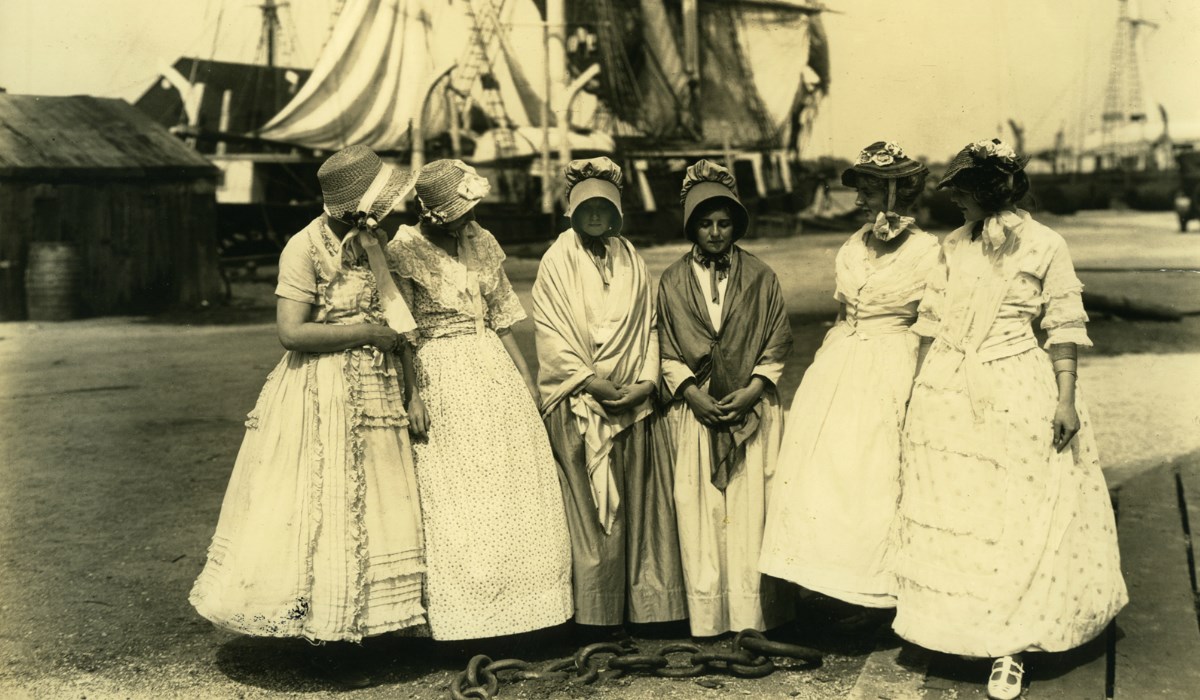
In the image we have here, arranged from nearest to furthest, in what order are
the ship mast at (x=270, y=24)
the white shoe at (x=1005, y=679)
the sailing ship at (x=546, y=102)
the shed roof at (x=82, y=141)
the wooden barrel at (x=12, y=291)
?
the white shoe at (x=1005, y=679), the shed roof at (x=82, y=141), the wooden barrel at (x=12, y=291), the ship mast at (x=270, y=24), the sailing ship at (x=546, y=102)

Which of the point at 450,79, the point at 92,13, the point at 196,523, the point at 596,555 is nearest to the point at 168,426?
the point at 196,523

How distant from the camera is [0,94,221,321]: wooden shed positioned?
7805mm

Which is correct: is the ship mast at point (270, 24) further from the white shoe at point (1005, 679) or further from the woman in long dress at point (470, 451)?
the white shoe at point (1005, 679)

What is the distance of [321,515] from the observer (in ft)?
10.7

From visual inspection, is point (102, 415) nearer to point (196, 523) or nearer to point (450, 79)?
point (196, 523)

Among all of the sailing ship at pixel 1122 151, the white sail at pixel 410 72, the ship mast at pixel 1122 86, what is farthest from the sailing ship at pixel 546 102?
the ship mast at pixel 1122 86

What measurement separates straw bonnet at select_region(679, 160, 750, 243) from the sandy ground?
1.69 metres

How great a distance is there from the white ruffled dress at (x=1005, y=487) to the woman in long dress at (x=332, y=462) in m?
1.79

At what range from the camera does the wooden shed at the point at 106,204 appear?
780cm

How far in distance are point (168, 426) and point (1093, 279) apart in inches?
343

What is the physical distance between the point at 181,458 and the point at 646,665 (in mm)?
4573

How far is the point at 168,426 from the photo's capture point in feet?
24.6

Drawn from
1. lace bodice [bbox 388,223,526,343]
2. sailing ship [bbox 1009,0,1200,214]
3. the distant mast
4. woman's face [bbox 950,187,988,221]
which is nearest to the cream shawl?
lace bodice [bbox 388,223,526,343]

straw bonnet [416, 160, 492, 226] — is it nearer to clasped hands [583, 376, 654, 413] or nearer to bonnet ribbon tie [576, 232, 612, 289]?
bonnet ribbon tie [576, 232, 612, 289]
